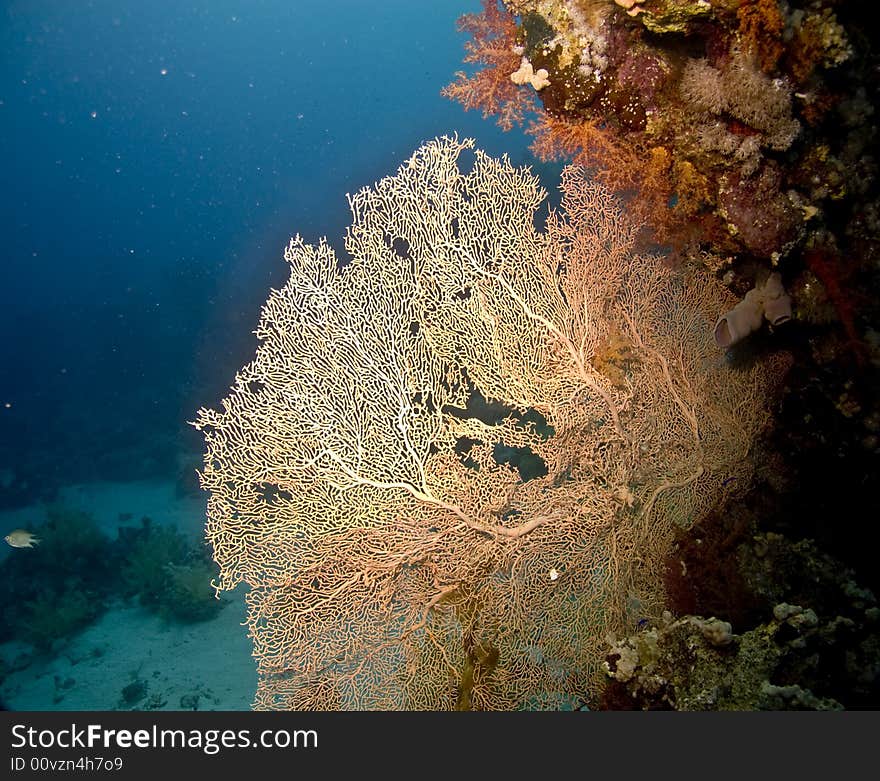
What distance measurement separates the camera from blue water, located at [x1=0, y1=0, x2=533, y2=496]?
2814 centimetres

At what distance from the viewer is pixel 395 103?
3610 inches

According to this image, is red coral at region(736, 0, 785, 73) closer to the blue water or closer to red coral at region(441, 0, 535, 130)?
red coral at region(441, 0, 535, 130)

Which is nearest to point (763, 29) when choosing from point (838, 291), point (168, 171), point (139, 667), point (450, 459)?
point (838, 291)

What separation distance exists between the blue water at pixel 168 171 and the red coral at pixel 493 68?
1962cm

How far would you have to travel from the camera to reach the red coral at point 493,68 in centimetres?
398

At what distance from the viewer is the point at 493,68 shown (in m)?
4.13

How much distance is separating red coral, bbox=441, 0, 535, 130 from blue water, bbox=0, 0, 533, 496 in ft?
64.4

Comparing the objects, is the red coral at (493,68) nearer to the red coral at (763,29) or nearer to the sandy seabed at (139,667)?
the red coral at (763,29)

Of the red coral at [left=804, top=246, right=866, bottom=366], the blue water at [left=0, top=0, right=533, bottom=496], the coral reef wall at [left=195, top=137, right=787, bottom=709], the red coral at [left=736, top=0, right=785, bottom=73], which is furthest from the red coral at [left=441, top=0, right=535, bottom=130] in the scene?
the blue water at [left=0, top=0, right=533, bottom=496]

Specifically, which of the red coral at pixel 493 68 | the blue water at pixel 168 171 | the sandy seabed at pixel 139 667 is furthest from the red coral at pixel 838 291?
the blue water at pixel 168 171

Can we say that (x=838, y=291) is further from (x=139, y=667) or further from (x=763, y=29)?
(x=139, y=667)

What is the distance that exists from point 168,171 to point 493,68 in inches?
5472

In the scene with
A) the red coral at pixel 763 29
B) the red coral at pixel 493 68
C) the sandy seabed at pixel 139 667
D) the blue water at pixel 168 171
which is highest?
the blue water at pixel 168 171

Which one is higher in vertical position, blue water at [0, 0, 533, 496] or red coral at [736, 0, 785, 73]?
blue water at [0, 0, 533, 496]
